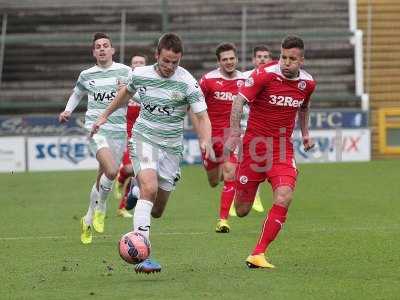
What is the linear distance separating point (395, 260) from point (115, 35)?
2413 centimetres

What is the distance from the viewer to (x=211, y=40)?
3422 cm

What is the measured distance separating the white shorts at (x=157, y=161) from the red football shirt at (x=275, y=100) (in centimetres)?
89

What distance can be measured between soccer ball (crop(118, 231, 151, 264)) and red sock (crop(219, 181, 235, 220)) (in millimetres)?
4594

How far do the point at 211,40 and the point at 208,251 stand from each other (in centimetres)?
2225

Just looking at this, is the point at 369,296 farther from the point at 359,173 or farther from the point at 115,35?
the point at 115,35

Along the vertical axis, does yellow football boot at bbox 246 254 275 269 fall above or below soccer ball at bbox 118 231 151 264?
below

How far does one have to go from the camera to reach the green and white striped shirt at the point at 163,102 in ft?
36.3

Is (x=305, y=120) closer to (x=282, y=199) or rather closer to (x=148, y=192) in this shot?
(x=282, y=199)

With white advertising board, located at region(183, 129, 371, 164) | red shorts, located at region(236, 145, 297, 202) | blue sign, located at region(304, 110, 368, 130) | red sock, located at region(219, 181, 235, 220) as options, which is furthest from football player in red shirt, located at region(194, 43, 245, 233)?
blue sign, located at region(304, 110, 368, 130)

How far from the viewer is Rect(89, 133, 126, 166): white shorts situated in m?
14.7

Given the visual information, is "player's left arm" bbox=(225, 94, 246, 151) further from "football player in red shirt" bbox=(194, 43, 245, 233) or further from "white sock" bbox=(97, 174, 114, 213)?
"football player in red shirt" bbox=(194, 43, 245, 233)

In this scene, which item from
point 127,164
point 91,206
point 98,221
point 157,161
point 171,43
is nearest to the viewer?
point 171,43

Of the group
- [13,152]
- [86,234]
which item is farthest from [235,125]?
[13,152]

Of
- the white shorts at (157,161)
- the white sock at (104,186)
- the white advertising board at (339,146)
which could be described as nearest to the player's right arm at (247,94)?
the white shorts at (157,161)
